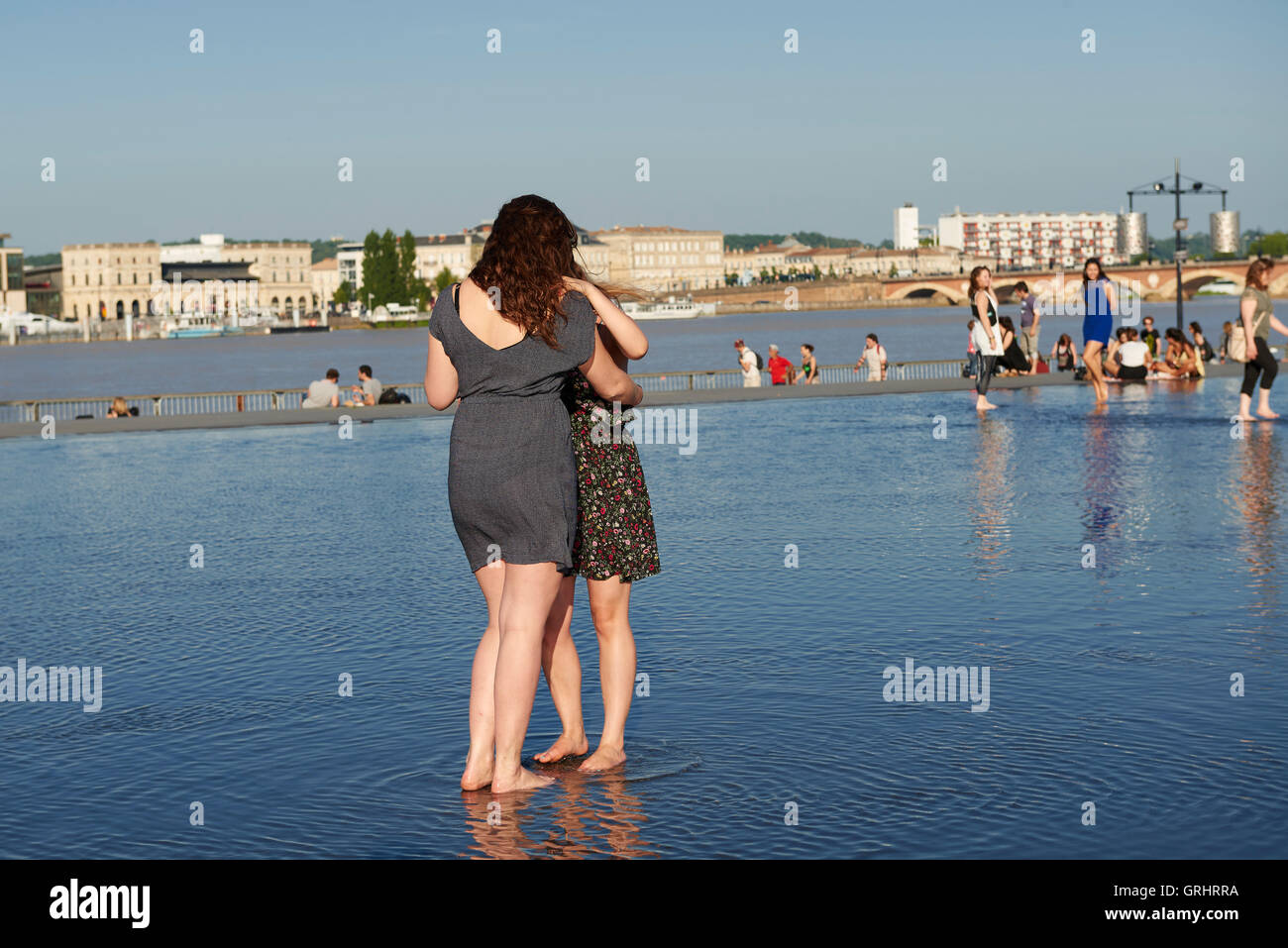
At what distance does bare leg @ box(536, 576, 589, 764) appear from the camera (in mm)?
4945

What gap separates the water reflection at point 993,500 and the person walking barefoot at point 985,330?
232 cm

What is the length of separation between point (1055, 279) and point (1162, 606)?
A: 15460 cm

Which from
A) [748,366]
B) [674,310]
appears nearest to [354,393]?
[748,366]

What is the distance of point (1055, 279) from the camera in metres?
156

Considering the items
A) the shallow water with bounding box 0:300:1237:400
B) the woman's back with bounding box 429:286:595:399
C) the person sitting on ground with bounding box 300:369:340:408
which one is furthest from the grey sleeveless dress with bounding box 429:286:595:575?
the shallow water with bounding box 0:300:1237:400

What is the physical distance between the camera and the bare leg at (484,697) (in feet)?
15.2

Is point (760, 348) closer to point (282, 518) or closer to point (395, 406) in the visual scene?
point (395, 406)

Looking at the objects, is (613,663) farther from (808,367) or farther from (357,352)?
(357,352)

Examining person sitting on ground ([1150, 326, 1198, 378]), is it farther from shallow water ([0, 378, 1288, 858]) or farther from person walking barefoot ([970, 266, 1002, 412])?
shallow water ([0, 378, 1288, 858])

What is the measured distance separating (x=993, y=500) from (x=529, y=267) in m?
7.28

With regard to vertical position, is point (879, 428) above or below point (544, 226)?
below

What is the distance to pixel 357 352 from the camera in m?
123

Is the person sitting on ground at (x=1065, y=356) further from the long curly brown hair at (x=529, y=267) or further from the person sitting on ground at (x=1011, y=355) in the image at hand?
the long curly brown hair at (x=529, y=267)

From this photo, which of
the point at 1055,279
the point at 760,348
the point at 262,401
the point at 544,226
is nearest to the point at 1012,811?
the point at 544,226
